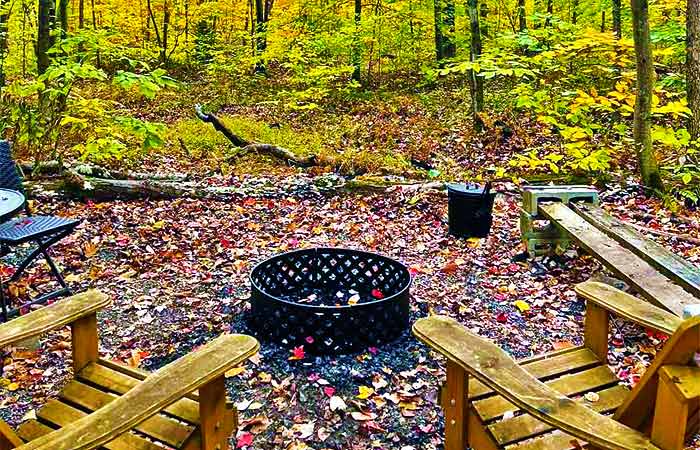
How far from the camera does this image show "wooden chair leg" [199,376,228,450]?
182 centimetres

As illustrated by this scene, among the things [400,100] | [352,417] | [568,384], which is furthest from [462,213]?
[400,100]

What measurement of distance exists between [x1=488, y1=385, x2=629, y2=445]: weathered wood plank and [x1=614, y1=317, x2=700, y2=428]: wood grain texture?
0.32 m

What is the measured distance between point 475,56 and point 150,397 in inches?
297

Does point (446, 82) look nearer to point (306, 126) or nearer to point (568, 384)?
point (306, 126)

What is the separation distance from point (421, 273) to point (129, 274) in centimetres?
221

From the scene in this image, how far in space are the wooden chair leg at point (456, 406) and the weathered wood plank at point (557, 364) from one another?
0.08 meters

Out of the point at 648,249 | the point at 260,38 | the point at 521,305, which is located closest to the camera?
the point at 648,249

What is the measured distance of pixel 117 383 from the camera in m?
2.12

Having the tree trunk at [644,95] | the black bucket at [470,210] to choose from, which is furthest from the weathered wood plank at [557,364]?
the tree trunk at [644,95]

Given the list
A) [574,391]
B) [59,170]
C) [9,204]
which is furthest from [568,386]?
[59,170]

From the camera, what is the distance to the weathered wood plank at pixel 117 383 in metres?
1.95

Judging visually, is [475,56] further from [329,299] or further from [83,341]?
[83,341]

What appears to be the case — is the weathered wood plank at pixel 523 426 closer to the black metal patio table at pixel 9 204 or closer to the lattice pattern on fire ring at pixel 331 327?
the lattice pattern on fire ring at pixel 331 327

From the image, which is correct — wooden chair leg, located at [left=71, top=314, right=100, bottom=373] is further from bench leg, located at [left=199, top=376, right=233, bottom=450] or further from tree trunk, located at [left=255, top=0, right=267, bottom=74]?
tree trunk, located at [left=255, top=0, right=267, bottom=74]
